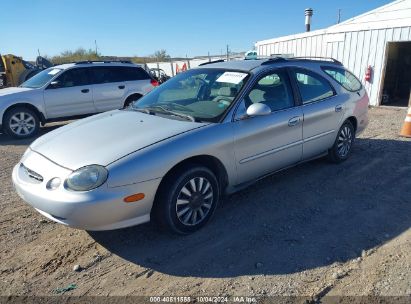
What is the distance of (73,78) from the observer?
8.73 metres

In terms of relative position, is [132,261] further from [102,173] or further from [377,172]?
[377,172]

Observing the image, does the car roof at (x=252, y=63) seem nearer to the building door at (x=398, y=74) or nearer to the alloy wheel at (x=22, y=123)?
the alloy wheel at (x=22, y=123)

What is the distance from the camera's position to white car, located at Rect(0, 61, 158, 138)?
8.07m

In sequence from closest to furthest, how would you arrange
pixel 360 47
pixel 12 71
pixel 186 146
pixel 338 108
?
1. pixel 186 146
2. pixel 338 108
3. pixel 360 47
4. pixel 12 71

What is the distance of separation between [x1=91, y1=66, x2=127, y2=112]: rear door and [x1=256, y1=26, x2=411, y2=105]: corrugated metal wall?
7562 millimetres

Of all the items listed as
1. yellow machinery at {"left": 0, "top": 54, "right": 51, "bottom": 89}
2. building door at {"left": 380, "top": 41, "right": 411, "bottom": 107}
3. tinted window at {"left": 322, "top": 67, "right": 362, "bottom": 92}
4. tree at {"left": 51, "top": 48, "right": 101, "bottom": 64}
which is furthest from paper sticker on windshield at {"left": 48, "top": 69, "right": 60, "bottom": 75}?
tree at {"left": 51, "top": 48, "right": 101, "bottom": 64}

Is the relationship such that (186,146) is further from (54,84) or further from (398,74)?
(398,74)

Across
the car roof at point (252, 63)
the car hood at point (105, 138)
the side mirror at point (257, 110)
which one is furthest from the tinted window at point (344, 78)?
the car hood at point (105, 138)

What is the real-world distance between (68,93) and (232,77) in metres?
5.84

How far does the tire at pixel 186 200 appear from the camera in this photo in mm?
3250

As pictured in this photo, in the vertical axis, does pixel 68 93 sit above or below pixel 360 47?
below

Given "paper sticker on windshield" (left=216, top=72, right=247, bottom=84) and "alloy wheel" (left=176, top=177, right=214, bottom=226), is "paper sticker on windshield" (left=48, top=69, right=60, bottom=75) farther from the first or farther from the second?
"alloy wheel" (left=176, top=177, right=214, bottom=226)

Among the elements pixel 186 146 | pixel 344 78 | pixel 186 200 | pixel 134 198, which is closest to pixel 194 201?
pixel 186 200

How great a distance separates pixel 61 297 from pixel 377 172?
14.9 feet
